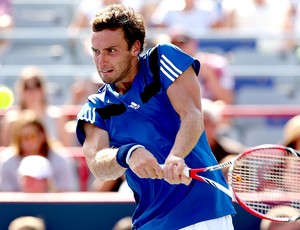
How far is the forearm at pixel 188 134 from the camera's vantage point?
3.68 m

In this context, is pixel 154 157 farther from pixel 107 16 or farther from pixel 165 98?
pixel 107 16

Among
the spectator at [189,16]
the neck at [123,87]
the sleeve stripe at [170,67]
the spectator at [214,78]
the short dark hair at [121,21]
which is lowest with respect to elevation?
the spectator at [214,78]

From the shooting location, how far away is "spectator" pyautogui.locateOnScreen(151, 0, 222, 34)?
9656 millimetres

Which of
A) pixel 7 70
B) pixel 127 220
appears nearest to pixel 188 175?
pixel 127 220

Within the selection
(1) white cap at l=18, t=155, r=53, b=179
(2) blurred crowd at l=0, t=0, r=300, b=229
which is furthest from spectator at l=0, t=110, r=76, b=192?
(1) white cap at l=18, t=155, r=53, b=179

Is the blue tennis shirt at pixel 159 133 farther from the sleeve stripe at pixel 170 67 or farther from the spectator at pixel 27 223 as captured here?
the spectator at pixel 27 223

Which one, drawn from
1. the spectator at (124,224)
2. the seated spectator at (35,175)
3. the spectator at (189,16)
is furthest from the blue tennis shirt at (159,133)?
the spectator at (189,16)

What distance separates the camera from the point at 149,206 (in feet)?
13.2

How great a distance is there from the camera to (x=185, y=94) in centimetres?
386

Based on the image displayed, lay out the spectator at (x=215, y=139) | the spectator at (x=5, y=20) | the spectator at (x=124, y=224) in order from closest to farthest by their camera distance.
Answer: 1. the spectator at (x=124, y=224)
2. the spectator at (x=215, y=139)
3. the spectator at (x=5, y=20)

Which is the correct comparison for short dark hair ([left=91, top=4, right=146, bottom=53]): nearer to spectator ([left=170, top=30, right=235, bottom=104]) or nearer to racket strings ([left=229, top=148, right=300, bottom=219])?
racket strings ([left=229, top=148, right=300, bottom=219])

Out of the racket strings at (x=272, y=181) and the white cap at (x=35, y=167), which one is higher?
the racket strings at (x=272, y=181)

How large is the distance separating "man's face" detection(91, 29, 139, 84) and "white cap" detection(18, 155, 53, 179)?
244 centimetres

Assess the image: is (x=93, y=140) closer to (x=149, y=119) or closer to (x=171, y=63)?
(x=149, y=119)
